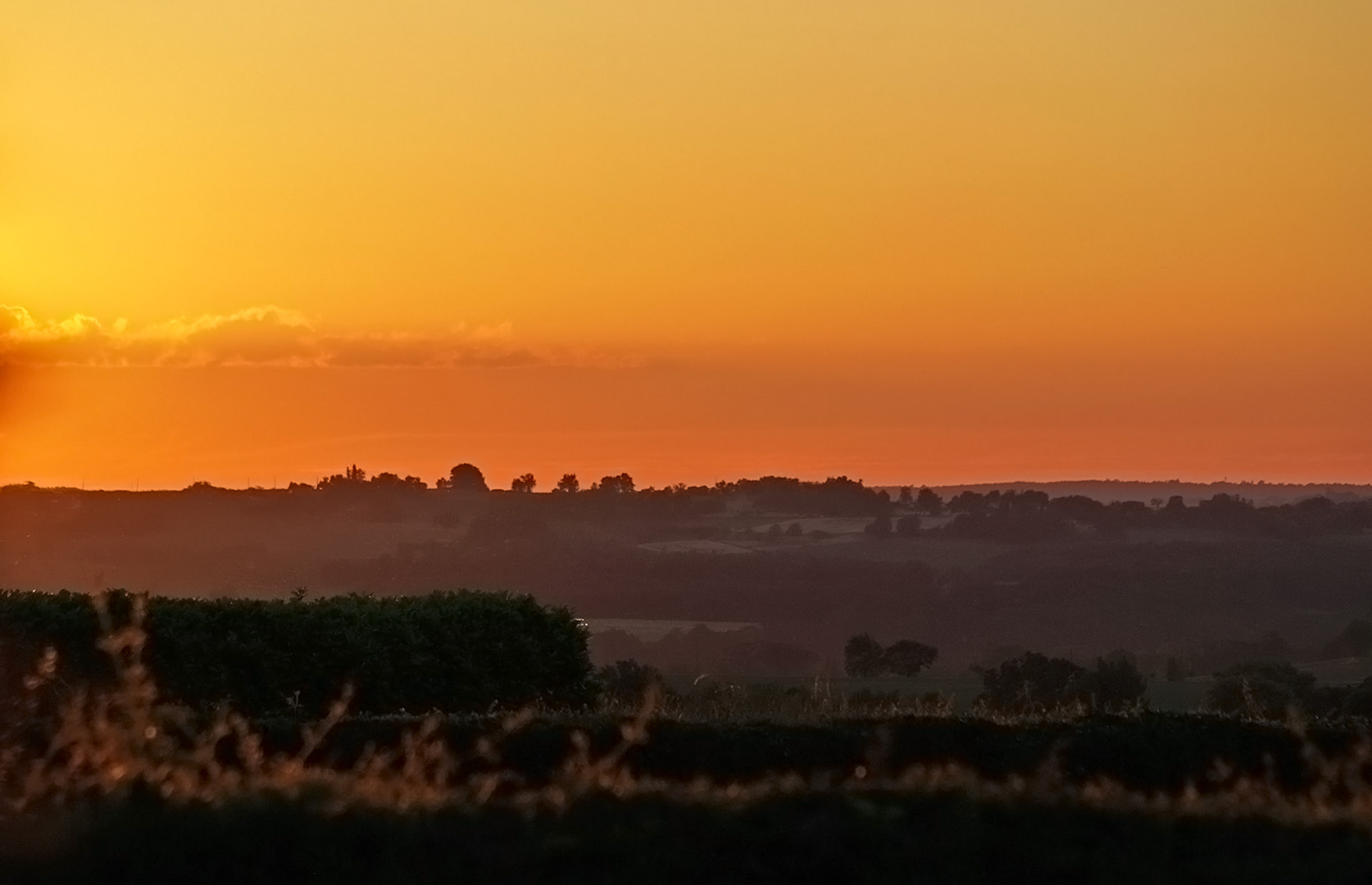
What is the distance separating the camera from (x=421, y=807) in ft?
27.9

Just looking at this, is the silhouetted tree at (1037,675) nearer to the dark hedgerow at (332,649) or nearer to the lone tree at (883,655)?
the lone tree at (883,655)

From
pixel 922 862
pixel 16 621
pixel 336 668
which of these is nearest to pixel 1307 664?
pixel 336 668

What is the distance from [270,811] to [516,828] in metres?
1.24

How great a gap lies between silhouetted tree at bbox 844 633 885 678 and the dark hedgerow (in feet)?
102

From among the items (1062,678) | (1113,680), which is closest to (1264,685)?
(1062,678)

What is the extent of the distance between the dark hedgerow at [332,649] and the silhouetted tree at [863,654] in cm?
3105

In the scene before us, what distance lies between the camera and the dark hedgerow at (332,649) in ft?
63.8

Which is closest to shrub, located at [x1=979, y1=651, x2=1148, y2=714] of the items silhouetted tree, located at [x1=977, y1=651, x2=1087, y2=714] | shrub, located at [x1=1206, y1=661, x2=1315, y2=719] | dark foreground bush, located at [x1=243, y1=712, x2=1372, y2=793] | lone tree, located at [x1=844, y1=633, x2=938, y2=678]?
silhouetted tree, located at [x1=977, y1=651, x2=1087, y2=714]

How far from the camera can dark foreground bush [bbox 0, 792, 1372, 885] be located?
8.02 meters

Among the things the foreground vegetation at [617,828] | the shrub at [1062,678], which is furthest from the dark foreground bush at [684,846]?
the shrub at [1062,678]

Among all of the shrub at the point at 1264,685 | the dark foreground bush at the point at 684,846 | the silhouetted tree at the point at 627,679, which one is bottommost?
the shrub at the point at 1264,685

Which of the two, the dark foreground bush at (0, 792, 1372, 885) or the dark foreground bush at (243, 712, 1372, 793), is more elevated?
the dark foreground bush at (0, 792, 1372, 885)

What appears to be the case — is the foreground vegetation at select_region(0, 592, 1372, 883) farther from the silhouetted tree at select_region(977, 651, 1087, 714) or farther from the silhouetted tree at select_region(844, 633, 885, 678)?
the silhouetted tree at select_region(844, 633, 885, 678)

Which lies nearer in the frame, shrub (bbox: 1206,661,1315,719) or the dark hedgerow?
the dark hedgerow
